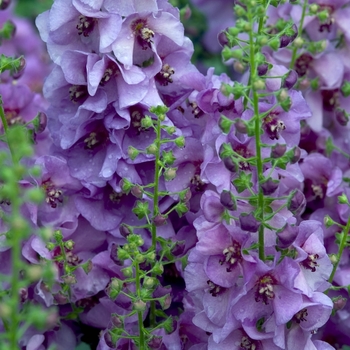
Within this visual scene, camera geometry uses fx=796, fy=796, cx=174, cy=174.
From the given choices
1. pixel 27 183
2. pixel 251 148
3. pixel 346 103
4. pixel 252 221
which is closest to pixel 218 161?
pixel 251 148

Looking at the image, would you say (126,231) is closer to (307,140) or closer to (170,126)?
(170,126)

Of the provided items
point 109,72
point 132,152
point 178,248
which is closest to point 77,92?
point 109,72

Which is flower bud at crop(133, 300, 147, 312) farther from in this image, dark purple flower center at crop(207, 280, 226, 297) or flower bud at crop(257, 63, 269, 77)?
flower bud at crop(257, 63, 269, 77)

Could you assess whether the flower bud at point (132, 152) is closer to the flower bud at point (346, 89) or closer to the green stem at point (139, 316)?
the green stem at point (139, 316)

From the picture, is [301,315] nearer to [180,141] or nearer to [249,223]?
[249,223]

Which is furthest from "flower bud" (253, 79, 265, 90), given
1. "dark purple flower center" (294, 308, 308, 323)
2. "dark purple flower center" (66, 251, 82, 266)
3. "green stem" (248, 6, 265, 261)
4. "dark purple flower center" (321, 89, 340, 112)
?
"dark purple flower center" (321, 89, 340, 112)

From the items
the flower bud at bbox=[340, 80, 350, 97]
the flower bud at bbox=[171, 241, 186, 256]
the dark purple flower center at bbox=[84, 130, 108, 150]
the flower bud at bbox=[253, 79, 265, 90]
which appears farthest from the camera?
the flower bud at bbox=[340, 80, 350, 97]

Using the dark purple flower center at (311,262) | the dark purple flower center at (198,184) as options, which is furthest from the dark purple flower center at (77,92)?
the dark purple flower center at (311,262)
